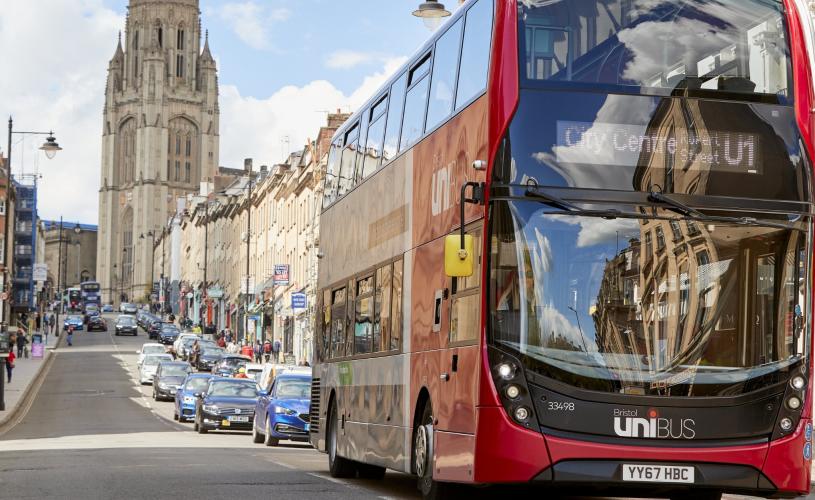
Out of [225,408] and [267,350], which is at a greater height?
[267,350]

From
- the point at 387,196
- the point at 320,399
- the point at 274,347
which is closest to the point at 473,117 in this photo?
the point at 387,196

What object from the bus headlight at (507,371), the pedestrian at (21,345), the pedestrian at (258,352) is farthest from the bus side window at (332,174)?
the pedestrian at (21,345)

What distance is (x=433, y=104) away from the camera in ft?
47.1

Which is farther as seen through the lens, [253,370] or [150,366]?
[150,366]

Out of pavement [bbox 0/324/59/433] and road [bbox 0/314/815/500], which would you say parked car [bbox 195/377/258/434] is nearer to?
road [bbox 0/314/815/500]

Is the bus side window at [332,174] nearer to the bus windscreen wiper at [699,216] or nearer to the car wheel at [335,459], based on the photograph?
the car wheel at [335,459]

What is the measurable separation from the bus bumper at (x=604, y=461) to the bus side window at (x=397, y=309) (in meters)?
3.32

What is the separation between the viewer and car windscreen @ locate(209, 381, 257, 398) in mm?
38188

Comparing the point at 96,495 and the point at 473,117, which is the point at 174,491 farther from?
Answer: the point at 473,117

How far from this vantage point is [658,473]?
11695 millimetres

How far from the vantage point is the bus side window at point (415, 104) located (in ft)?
48.6

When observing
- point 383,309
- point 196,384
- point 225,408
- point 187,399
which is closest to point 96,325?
point 196,384

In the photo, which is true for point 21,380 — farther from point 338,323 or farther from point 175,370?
point 338,323

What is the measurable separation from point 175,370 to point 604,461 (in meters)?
47.4
